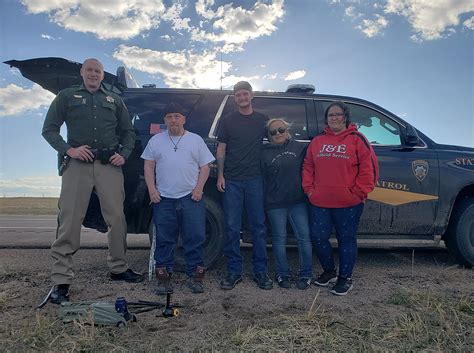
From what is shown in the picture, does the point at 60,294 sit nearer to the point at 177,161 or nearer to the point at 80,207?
the point at 80,207

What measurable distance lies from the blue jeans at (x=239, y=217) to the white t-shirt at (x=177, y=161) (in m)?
0.36

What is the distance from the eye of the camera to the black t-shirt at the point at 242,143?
3.67 meters

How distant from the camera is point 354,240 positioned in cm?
356

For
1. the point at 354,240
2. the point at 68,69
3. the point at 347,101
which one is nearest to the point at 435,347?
the point at 354,240

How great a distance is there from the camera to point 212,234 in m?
4.08

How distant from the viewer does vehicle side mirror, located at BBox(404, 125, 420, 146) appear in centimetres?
424

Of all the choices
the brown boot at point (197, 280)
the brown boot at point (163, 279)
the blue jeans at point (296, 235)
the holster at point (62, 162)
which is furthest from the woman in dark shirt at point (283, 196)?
the holster at point (62, 162)

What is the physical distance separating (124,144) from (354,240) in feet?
7.93

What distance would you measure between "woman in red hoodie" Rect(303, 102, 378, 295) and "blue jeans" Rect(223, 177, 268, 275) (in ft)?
1.58

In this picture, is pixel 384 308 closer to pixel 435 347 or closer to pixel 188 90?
pixel 435 347

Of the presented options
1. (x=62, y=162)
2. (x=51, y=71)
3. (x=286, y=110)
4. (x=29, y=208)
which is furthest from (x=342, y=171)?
(x=29, y=208)

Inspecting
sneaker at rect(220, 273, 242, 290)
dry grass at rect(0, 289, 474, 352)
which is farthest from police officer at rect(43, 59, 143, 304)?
sneaker at rect(220, 273, 242, 290)

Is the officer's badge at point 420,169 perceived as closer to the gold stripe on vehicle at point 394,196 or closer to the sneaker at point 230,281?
the gold stripe on vehicle at point 394,196

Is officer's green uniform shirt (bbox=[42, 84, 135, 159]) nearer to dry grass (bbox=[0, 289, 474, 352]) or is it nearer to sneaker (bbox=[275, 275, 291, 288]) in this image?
dry grass (bbox=[0, 289, 474, 352])
